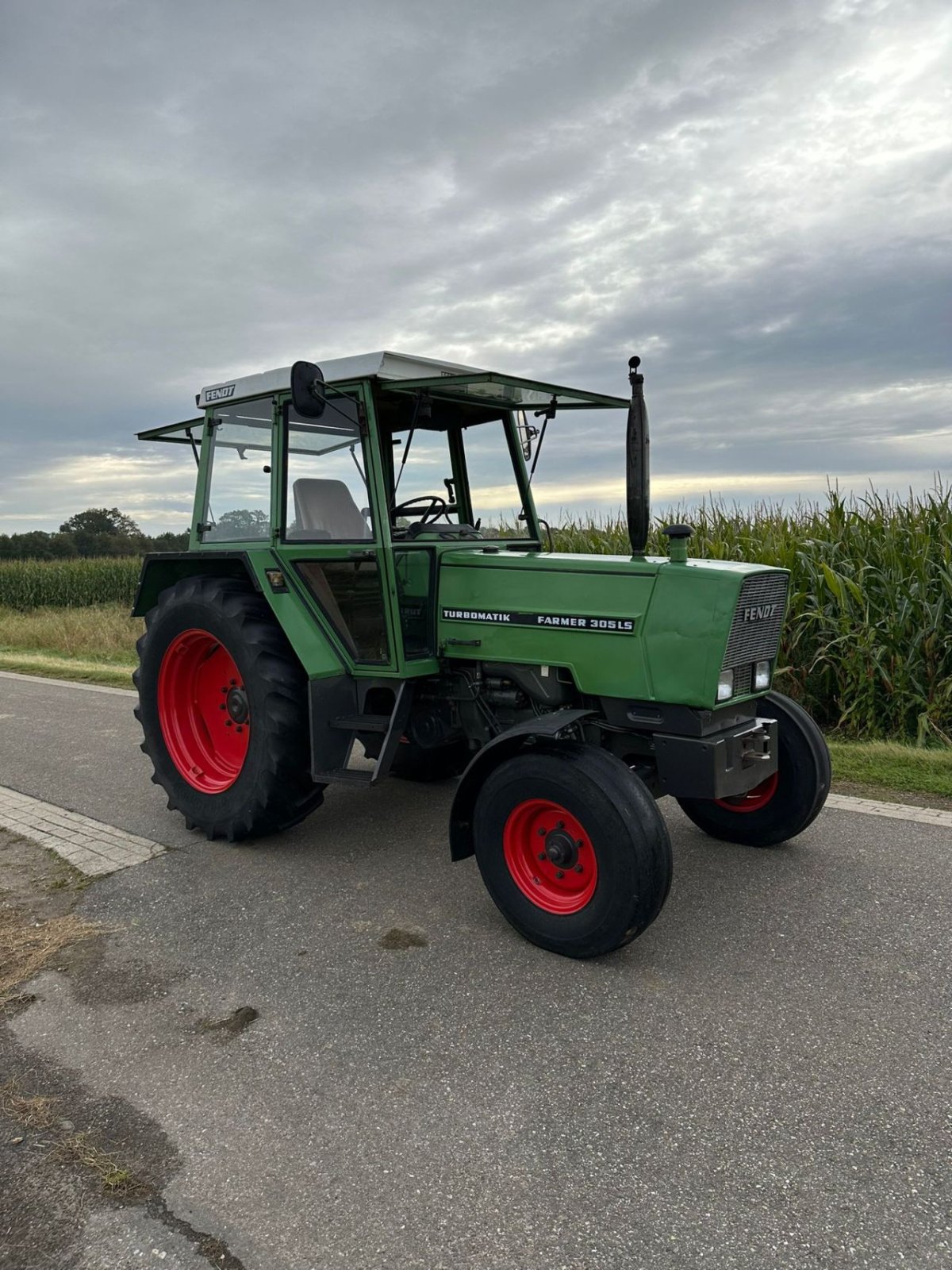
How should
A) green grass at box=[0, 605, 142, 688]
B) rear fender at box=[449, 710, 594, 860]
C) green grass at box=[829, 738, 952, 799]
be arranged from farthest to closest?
green grass at box=[0, 605, 142, 688] < green grass at box=[829, 738, 952, 799] < rear fender at box=[449, 710, 594, 860]

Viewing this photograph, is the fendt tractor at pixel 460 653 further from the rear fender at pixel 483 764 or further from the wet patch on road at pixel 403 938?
the wet patch on road at pixel 403 938

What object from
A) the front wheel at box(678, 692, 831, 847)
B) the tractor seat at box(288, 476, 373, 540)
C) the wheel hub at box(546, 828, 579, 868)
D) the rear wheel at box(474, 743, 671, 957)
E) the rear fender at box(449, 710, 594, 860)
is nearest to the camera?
the rear wheel at box(474, 743, 671, 957)

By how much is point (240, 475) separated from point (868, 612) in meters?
4.73

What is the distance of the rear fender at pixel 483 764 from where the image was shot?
353 cm

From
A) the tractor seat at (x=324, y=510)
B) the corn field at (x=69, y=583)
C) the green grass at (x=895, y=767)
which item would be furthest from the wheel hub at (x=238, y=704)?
the corn field at (x=69, y=583)

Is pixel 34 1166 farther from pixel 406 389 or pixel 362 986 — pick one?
pixel 406 389

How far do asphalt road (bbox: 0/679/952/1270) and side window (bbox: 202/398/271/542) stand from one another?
179 cm

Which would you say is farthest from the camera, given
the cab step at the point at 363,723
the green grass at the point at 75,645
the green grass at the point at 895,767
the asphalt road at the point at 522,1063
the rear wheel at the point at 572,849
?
the green grass at the point at 75,645

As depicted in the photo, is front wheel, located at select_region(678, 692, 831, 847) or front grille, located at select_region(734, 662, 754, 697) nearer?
front grille, located at select_region(734, 662, 754, 697)

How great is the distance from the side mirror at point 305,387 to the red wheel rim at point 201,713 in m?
1.57

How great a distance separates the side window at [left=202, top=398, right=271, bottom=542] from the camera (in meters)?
4.74

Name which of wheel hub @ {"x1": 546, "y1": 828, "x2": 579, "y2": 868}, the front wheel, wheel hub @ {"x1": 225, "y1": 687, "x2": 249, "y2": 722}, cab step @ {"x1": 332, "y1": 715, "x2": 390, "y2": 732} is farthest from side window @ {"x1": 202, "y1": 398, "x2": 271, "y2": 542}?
the front wheel

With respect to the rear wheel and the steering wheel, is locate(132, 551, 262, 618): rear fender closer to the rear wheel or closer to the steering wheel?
the steering wheel

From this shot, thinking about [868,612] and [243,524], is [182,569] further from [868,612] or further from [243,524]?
[868,612]
